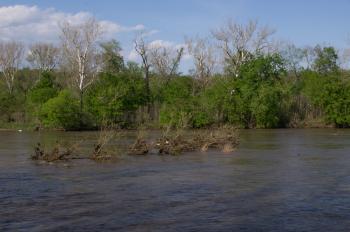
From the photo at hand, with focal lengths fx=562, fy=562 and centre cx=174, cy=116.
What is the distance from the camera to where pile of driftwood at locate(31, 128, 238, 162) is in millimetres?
29766

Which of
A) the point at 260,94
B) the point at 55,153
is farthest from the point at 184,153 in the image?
the point at 260,94

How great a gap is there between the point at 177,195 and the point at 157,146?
631 inches

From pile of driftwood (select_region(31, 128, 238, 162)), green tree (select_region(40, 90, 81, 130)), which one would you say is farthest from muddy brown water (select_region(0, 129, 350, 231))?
green tree (select_region(40, 90, 81, 130))

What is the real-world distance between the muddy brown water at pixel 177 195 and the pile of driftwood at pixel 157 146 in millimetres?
1182

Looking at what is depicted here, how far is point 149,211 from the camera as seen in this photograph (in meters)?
16.1

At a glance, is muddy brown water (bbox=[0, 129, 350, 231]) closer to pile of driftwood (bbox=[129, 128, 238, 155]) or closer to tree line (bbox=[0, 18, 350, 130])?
pile of driftwood (bbox=[129, 128, 238, 155])

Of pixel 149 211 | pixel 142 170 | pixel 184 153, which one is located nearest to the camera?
pixel 149 211

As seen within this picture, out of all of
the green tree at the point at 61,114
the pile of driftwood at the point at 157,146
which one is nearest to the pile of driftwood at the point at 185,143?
the pile of driftwood at the point at 157,146

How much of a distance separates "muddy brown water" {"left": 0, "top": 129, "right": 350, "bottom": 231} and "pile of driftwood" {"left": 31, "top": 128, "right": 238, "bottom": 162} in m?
1.18

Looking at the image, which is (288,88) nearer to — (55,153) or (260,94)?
(260,94)

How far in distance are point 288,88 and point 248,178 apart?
186 feet

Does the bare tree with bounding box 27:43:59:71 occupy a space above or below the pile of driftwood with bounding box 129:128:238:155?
above

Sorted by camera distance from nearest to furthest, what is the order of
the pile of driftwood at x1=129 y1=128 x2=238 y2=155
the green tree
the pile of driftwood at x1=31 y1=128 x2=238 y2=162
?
the pile of driftwood at x1=31 y1=128 x2=238 y2=162 < the pile of driftwood at x1=129 y1=128 x2=238 y2=155 < the green tree

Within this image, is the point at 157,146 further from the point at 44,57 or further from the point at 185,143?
the point at 44,57
